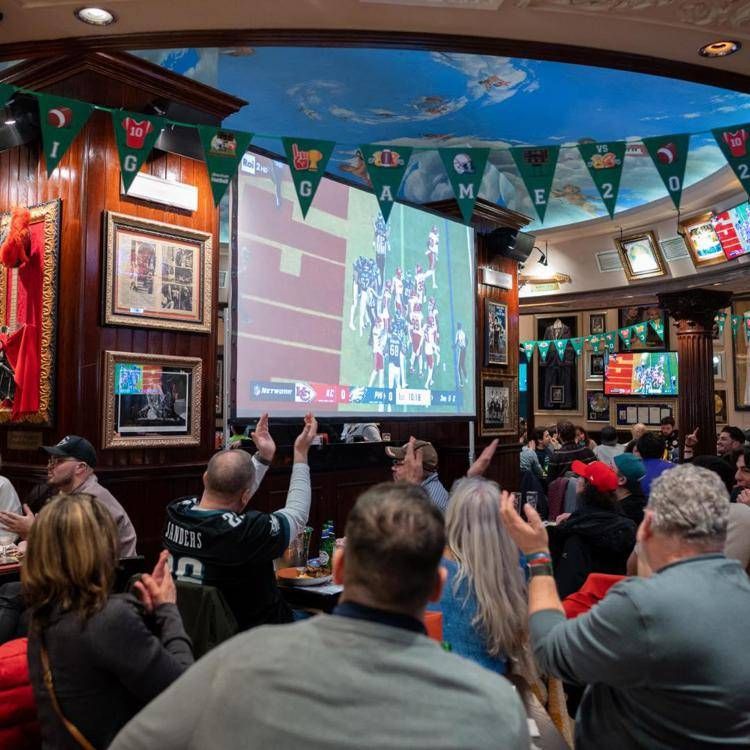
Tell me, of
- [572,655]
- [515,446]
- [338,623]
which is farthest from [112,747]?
[515,446]

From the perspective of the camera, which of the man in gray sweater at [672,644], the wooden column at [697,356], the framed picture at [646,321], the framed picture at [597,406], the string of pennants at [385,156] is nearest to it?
the man in gray sweater at [672,644]

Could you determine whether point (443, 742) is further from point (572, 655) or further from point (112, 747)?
point (572, 655)

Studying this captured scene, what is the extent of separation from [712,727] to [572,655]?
30cm

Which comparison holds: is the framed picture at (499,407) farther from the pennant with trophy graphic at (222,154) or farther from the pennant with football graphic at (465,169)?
the pennant with trophy graphic at (222,154)

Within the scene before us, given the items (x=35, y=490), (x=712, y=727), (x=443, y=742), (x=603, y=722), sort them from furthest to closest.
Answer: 1. (x=35, y=490)
2. (x=603, y=722)
3. (x=712, y=727)
4. (x=443, y=742)

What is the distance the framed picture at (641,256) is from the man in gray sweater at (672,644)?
9.96m

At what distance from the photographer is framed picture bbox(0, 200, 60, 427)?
4.78 m

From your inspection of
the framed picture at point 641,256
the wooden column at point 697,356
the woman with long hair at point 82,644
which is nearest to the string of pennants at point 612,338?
the wooden column at point 697,356

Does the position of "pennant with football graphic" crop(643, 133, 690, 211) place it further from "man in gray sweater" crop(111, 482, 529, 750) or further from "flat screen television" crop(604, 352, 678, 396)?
"flat screen television" crop(604, 352, 678, 396)

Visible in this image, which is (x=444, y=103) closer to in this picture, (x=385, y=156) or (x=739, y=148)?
(x=385, y=156)

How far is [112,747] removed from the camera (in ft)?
3.70

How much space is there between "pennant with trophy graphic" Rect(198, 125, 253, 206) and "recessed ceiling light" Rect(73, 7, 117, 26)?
736mm

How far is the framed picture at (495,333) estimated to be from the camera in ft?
28.5

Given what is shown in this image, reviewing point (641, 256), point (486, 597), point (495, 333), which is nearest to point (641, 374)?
point (641, 256)
